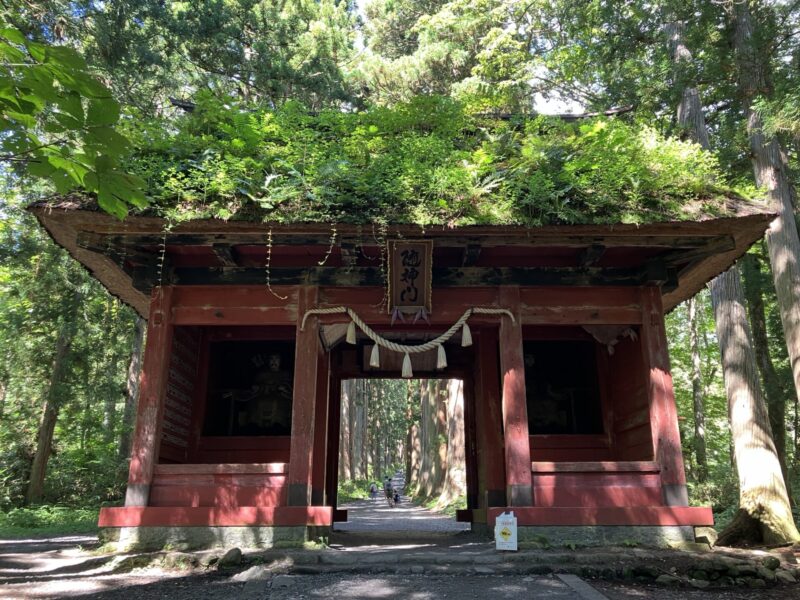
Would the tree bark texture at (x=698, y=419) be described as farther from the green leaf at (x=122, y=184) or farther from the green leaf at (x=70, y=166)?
the green leaf at (x=70, y=166)

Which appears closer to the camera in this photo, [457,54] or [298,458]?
[298,458]

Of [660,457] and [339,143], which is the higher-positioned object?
[339,143]

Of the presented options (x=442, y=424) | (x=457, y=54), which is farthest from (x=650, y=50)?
(x=442, y=424)

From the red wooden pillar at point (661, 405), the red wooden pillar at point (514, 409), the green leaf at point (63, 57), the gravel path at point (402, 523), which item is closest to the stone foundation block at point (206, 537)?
the red wooden pillar at point (514, 409)

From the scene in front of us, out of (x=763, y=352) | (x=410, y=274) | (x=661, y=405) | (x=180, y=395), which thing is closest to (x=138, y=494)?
(x=180, y=395)

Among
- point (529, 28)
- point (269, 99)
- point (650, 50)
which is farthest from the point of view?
point (529, 28)

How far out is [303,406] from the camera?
7.04 meters

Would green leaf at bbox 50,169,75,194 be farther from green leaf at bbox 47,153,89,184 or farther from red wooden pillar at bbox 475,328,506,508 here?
red wooden pillar at bbox 475,328,506,508

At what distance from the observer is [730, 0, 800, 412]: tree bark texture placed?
8.34 m

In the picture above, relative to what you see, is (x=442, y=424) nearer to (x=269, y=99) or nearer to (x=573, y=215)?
(x=269, y=99)

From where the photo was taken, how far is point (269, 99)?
14.2 meters

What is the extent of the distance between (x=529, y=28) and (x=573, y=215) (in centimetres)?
1126

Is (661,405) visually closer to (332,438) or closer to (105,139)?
(332,438)

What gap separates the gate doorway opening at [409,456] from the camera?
52.4 feet
